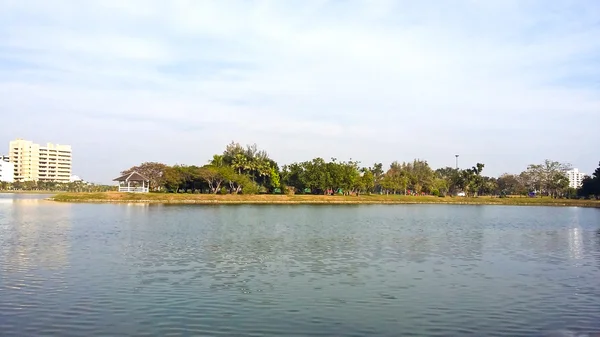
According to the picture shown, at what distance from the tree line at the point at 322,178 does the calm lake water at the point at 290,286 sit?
6399cm

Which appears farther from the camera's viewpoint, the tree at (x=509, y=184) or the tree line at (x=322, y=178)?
the tree at (x=509, y=184)

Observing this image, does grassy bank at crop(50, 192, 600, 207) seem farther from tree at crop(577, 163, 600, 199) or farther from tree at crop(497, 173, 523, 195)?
tree at crop(497, 173, 523, 195)

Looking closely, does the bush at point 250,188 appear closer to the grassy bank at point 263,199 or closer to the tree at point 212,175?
the grassy bank at point 263,199

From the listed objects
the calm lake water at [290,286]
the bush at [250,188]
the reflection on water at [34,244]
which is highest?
the bush at [250,188]

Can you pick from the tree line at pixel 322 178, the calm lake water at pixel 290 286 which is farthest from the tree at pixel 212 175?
the calm lake water at pixel 290 286

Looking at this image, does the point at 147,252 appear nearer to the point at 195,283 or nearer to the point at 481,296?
the point at 195,283

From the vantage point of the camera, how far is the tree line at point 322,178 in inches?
3745

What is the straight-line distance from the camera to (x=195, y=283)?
666 inches

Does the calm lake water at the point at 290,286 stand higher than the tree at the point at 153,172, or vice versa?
the tree at the point at 153,172

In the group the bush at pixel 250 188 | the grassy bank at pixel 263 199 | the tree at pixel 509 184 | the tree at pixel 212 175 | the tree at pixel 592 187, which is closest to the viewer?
the grassy bank at pixel 263 199

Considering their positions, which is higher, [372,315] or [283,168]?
[283,168]

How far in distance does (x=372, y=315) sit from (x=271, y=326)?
2.80m

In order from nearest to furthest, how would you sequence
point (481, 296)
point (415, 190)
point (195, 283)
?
point (481, 296) < point (195, 283) < point (415, 190)

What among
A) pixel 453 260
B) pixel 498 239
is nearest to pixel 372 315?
pixel 453 260
